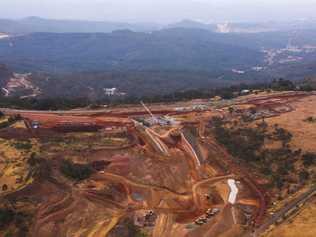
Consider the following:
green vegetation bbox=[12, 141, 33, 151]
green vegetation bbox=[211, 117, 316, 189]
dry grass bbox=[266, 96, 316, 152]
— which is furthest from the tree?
green vegetation bbox=[12, 141, 33, 151]

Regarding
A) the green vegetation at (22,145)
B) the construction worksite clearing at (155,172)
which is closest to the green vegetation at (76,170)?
the construction worksite clearing at (155,172)

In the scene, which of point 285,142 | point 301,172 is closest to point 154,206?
point 301,172

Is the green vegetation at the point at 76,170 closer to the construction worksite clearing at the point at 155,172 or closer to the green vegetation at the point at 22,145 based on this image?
the construction worksite clearing at the point at 155,172

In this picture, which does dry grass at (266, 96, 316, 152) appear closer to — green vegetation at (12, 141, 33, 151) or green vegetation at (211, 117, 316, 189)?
green vegetation at (211, 117, 316, 189)

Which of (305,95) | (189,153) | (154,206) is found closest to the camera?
(154,206)

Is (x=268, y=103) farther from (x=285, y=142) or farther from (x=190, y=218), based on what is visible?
(x=190, y=218)

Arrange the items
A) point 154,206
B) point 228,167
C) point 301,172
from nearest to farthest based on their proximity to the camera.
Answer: point 154,206, point 301,172, point 228,167
